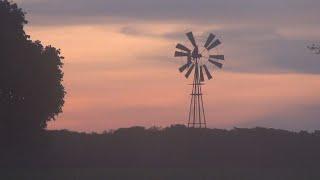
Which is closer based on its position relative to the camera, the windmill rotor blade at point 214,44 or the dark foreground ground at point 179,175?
the dark foreground ground at point 179,175

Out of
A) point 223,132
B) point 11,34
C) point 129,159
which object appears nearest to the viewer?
point 11,34

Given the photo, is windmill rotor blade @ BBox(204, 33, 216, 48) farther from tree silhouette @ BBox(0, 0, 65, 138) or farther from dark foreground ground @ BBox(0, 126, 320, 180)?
tree silhouette @ BBox(0, 0, 65, 138)

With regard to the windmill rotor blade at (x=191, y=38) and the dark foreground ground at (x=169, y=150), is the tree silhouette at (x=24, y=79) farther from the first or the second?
the windmill rotor blade at (x=191, y=38)

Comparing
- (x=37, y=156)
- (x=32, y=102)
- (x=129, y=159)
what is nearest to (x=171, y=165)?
(x=129, y=159)

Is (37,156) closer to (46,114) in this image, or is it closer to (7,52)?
(46,114)

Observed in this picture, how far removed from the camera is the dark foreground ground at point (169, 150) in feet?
206

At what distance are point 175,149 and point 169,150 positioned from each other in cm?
46

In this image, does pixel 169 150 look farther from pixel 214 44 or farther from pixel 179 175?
pixel 179 175

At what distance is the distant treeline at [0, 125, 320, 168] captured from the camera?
6488cm

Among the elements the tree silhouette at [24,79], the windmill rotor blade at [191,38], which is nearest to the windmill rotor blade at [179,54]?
the windmill rotor blade at [191,38]

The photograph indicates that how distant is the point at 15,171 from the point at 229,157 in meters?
21.0

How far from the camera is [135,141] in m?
72.4

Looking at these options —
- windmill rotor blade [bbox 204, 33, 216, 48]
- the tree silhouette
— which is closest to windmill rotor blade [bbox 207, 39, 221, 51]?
windmill rotor blade [bbox 204, 33, 216, 48]

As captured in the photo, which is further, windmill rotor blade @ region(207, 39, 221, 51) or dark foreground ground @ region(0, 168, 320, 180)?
windmill rotor blade @ region(207, 39, 221, 51)
